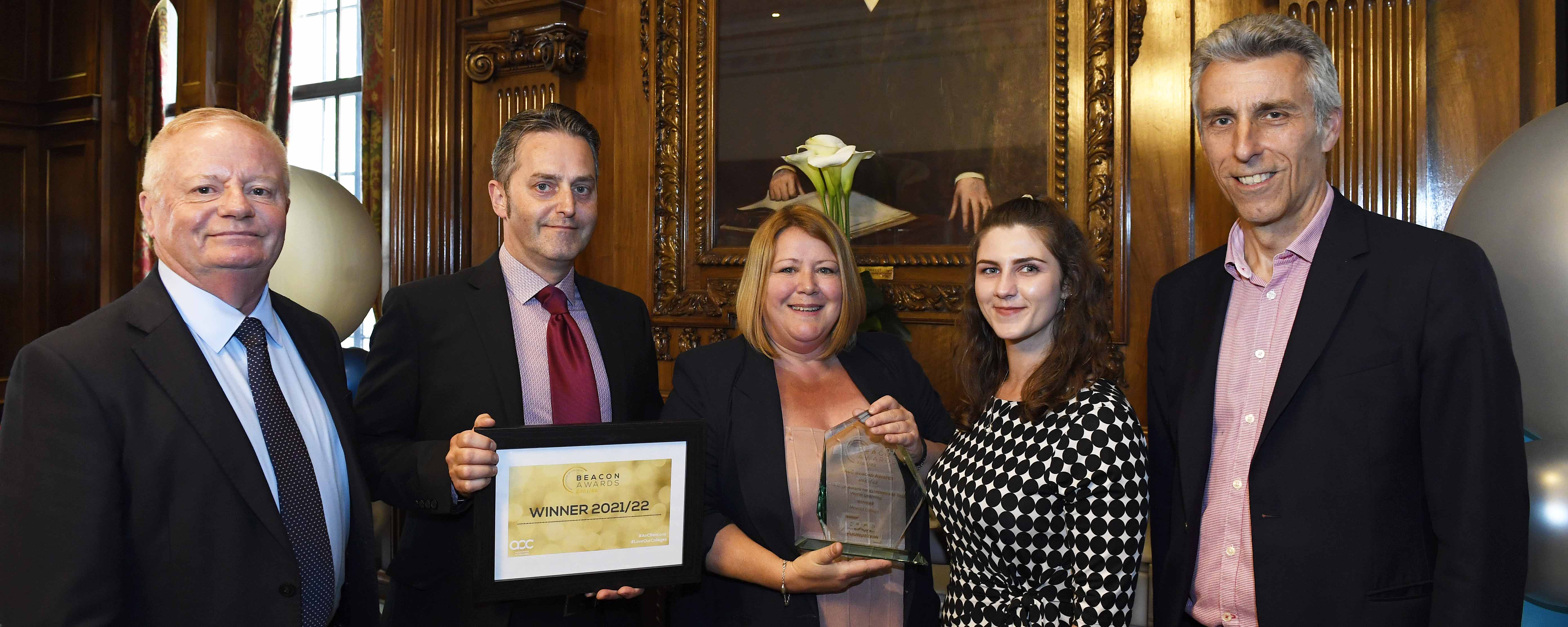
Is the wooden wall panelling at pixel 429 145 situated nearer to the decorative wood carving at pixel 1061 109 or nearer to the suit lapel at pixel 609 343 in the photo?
the suit lapel at pixel 609 343

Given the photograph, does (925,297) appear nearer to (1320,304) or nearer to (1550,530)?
(1320,304)

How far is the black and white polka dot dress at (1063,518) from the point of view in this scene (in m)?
1.81

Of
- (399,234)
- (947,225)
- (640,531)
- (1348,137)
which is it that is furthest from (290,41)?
(1348,137)

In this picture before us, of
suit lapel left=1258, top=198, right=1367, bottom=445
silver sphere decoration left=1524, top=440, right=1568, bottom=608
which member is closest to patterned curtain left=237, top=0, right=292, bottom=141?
suit lapel left=1258, top=198, right=1367, bottom=445

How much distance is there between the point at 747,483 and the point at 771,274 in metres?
0.49

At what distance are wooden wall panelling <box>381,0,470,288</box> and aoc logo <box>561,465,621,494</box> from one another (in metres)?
2.62

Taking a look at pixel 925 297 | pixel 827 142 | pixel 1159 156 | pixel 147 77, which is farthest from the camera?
pixel 147 77

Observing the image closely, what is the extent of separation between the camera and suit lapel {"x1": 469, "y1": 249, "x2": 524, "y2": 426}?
7.13 feet

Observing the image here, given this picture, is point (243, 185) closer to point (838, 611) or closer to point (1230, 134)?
point (838, 611)

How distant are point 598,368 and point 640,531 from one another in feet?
1.69

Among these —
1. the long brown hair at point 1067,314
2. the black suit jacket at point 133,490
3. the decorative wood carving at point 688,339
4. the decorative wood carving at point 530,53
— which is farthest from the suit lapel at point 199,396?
the decorative wood carving at point 530,53

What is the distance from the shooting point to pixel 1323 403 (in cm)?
162

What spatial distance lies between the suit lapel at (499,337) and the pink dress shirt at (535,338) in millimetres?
14

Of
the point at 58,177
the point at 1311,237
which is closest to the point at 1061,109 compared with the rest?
the point at 1311,237
